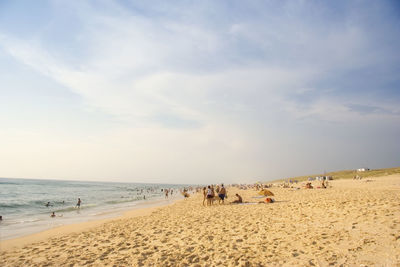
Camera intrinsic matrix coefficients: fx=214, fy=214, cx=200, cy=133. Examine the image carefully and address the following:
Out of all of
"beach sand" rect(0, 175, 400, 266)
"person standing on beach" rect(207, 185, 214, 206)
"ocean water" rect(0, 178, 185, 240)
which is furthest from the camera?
"person standing on beach" rect(207, 185, 214, 206)

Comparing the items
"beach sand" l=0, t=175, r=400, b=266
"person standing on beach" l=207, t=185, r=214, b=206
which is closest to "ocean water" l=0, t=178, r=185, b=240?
"beach sand" l=0, t=175, r=400, b=266

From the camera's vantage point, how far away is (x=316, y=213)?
954 centimetres

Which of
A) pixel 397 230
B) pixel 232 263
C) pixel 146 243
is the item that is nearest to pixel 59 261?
pixel 146 243

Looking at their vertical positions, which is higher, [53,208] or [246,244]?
[246,244]

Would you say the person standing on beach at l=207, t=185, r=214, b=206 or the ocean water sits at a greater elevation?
the person standing on beach at l=207, t=185, r=214, b=206

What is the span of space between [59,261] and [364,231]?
29.8 feet

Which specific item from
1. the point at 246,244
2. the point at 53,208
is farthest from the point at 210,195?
the point at 53,208

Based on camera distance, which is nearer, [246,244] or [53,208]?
[246,244]

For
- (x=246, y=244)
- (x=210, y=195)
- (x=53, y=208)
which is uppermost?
(x=246, y=244)

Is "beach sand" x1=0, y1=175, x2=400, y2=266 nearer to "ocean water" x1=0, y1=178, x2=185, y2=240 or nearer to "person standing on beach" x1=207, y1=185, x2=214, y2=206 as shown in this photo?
"ocean water" x1=0, y1=178, x2=185, y2=240

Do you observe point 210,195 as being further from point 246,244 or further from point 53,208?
point 53,208

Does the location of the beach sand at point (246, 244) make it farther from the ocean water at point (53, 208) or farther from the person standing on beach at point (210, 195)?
the person standing on beach at point (210, 195)

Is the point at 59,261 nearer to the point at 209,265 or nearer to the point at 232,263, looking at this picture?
the point at 209,265

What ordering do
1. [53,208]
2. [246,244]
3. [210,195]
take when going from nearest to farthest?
[246,244] → [210,195] → [53,208]
